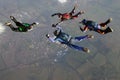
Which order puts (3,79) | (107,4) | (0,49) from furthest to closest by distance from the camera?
(107,4) → (0,49) → (3,79)

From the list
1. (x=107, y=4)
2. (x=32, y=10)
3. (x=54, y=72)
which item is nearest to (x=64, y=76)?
(x=54, y=72)

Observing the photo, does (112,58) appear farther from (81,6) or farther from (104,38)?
(81,6)

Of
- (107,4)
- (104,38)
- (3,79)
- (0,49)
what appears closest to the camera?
(3,79)

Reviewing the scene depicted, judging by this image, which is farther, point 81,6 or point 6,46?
point 81,6

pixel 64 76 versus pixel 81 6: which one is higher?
Answer: pixel 81 6

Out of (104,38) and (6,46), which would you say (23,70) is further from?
(104,38)

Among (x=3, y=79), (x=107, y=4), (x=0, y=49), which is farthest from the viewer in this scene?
(x=107, y=4)

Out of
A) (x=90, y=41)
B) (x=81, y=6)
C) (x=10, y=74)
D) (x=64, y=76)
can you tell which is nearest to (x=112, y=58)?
(x=90, y=41)

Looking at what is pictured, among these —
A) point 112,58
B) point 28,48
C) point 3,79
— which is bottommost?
point 112,58

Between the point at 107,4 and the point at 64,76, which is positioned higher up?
the point at 107,4
